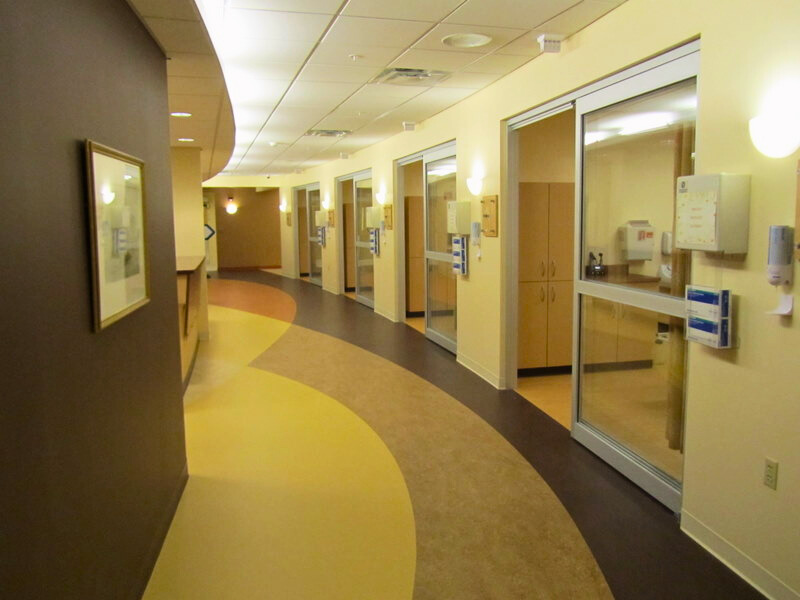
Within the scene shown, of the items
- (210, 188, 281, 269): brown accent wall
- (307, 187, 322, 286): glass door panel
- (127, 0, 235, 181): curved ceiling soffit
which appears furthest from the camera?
(210, 188, 281, 269): brown accent wall

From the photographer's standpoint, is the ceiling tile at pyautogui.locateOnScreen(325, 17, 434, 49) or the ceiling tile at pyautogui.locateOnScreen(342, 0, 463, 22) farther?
the ceiling tile at pyautogui.locateOnScreen(325, 17, 434, 49)

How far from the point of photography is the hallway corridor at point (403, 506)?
2.94 metres

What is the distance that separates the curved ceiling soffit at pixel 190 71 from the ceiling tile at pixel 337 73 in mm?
708

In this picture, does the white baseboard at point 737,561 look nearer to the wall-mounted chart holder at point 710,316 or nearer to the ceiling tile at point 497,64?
the wall-mounted chart holder at point 710,316

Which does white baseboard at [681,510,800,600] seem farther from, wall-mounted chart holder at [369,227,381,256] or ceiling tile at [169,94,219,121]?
wall-mounted chart holder at [369,227,381,256]

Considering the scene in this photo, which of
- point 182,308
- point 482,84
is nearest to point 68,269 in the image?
point 482,84

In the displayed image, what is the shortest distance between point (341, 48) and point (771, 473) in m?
3.74

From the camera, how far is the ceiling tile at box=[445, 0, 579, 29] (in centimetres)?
373

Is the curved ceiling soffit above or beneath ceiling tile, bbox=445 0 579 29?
beneath

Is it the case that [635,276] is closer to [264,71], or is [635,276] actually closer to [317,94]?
[264,71]

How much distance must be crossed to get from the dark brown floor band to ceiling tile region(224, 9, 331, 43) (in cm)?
314

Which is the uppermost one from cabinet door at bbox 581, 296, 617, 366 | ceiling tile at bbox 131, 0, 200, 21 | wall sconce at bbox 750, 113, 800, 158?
ceiling tile at bbox 131, 0, 200, 21

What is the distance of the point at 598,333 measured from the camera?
4551mm

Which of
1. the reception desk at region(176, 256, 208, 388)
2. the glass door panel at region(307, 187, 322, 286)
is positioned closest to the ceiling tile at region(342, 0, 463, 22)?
the reception desk at region(176, 256, 208, 388)
